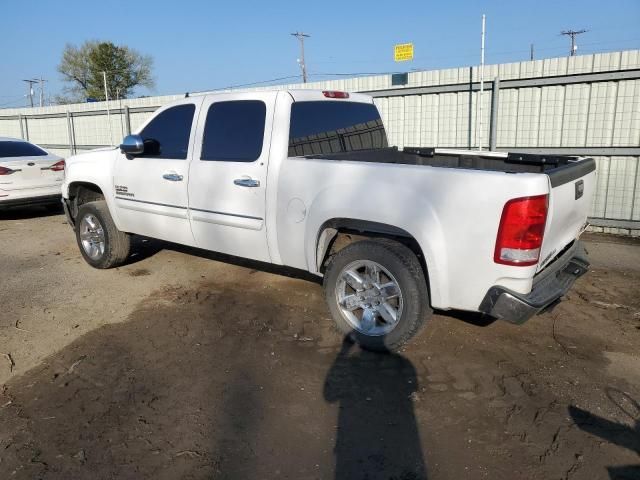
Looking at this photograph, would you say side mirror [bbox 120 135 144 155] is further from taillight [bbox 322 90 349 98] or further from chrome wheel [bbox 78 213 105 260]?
taillight [bbox 322 90 349 98]

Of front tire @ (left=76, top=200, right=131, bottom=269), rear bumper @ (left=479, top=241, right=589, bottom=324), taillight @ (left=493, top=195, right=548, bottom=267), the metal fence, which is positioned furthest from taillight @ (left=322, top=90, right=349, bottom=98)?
the metal fence

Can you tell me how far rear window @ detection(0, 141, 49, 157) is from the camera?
9539mm

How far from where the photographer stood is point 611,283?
218 inches

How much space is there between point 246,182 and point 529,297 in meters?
2.42

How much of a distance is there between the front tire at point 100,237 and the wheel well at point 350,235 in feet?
9.48

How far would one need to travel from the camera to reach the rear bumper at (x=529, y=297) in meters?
3.22

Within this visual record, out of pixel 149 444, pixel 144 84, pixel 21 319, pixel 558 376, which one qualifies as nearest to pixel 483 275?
pixel 558 376

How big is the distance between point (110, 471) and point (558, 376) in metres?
2.90

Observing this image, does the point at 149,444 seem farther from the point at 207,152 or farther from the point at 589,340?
the point at 589,340

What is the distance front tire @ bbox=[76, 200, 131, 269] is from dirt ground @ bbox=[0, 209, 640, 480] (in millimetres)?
693

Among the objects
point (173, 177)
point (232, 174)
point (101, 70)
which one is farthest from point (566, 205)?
point (101, 70)

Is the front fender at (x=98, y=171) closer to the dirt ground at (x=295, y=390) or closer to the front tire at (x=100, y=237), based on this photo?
the front tire at (x=100, y=237)

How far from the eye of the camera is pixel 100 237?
20.2ft

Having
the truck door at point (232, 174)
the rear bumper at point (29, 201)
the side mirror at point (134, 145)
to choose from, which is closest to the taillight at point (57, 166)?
the rear bumper at point (29, 201)
